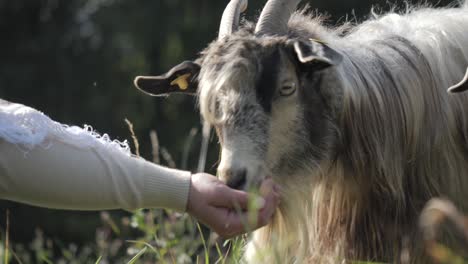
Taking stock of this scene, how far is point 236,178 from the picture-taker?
464 centimetres

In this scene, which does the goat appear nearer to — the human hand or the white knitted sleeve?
the human hand

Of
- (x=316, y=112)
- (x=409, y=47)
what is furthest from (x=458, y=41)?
(x=316, y=112)

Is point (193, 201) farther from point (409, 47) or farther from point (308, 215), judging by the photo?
point (409, 47)

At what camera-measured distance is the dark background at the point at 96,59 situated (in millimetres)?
21375

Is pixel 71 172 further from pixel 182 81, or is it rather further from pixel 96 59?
pixel 96 59

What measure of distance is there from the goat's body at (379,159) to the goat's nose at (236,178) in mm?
502

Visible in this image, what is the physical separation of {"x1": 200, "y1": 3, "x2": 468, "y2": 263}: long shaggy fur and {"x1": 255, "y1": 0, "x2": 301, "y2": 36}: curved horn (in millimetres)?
80

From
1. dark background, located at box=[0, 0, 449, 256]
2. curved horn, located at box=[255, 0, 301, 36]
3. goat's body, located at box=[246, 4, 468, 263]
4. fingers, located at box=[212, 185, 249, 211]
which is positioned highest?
curved horn, located at box=[255, 0, 301, 36]

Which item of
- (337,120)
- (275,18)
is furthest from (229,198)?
(275,18)

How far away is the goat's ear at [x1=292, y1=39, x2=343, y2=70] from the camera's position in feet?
16.0

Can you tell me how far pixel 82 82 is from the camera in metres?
22.5

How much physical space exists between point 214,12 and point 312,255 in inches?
653

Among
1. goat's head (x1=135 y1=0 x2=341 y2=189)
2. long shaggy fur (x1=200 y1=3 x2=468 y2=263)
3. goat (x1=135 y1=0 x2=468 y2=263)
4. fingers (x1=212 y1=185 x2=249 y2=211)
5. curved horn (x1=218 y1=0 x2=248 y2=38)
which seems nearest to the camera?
fingers (x1=212 y1=185 x2=249 y2=211)

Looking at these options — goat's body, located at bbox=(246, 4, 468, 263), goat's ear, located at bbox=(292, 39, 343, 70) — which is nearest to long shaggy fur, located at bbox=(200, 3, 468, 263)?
goat's body, located at bbox=(246, 4, 468, 263)
